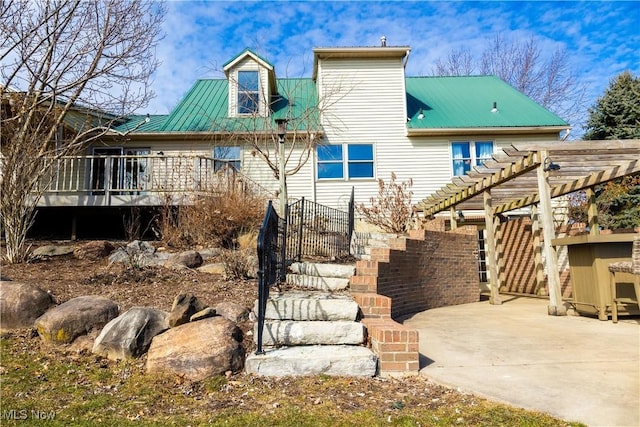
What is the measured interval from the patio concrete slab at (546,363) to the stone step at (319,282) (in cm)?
115

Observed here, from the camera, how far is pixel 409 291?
677cm

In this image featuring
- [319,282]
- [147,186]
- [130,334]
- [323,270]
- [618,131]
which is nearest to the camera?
[130,334]

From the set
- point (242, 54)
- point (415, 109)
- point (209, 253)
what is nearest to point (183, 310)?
point (209, 253)

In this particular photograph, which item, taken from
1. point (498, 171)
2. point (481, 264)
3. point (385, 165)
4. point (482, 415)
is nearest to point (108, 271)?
point (482, 415)

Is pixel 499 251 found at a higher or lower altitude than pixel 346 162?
lower

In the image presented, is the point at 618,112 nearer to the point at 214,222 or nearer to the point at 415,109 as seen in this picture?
the point at 415,109

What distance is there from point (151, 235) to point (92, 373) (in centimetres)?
838

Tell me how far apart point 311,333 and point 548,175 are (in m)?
4.98

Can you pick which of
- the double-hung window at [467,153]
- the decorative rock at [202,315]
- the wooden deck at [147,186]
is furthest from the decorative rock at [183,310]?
the double-hung window at [467,153]

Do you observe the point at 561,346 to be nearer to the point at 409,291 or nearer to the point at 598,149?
the point at 409,291

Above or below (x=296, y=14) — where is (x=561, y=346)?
below

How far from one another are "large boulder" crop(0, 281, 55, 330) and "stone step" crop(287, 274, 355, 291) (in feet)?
9.84

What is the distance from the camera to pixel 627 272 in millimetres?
4883

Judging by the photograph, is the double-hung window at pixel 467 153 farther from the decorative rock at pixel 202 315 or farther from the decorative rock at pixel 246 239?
the decorative rock at pixel 202 315
